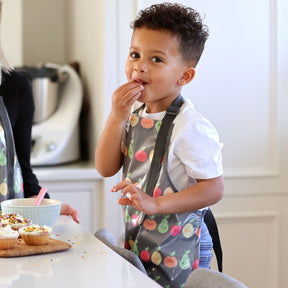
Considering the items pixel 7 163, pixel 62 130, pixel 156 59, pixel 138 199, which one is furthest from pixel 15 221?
pixel 62 130

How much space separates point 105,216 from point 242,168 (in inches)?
23.6

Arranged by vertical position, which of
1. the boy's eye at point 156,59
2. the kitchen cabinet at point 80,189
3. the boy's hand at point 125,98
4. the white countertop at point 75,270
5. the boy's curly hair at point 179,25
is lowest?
the kitchen cabinet at point 80,189

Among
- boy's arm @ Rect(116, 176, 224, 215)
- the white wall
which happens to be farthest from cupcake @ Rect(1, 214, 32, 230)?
the white wall

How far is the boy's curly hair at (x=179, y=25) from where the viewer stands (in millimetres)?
1244

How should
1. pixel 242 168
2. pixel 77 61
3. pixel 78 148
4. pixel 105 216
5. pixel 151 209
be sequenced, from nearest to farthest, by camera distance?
pixel 151 209 < pixel 105 216 < pixel 242 168 < pixel 78 148 < pixel 77 61

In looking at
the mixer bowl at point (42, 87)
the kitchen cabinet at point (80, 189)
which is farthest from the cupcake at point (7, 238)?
the mixer bowl at point (42, 87)

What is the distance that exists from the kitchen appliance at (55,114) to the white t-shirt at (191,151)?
1.18 meters

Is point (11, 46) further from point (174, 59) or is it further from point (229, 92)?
point (174, 59)

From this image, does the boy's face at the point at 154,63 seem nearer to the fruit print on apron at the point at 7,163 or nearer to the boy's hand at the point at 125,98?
the boy's hand at the point at 125,98

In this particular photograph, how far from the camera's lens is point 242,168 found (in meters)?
2.35

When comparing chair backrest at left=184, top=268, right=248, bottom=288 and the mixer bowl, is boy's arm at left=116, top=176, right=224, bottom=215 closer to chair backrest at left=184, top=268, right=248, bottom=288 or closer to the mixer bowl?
chair backrest at left=184, top=268, right=248, bottom=288

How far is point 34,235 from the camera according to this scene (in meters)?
1.02

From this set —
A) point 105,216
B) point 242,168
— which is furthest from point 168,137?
point 242,168

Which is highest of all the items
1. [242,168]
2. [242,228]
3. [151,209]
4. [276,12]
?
[276,12]
